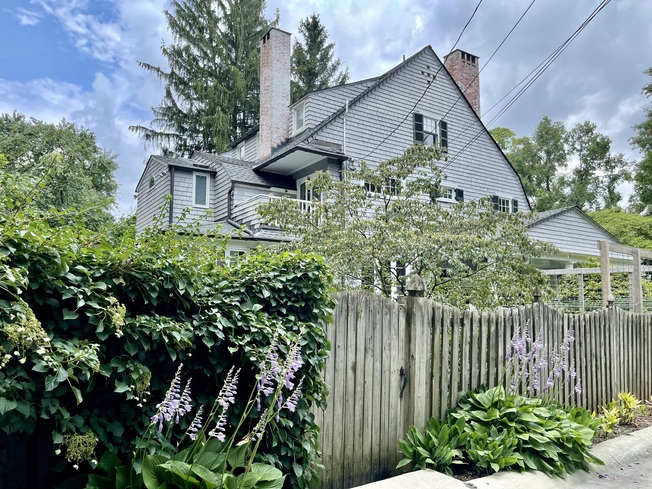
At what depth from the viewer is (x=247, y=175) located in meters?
17.2

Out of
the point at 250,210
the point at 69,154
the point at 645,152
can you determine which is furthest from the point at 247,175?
the point at 645,152

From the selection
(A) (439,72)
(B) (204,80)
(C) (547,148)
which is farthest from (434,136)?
(C) (547,148)

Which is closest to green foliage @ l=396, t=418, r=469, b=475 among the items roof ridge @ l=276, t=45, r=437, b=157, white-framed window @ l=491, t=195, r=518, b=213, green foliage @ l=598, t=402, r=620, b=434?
green foliage @ l=598, t=402, r=620, b=434

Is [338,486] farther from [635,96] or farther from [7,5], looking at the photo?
[635,96]

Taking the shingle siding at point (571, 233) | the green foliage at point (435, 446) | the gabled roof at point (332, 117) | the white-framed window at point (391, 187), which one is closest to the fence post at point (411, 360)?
the green foliage at point (435, 446)

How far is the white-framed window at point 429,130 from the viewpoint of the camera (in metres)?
18.6

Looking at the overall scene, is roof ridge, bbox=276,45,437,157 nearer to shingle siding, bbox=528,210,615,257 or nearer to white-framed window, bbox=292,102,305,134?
white-framed window, bbox=292,102,305,134

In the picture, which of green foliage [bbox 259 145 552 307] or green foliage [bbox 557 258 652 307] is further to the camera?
green foliage [bbox 557 258 652 307]

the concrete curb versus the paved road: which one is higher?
the concrete curb

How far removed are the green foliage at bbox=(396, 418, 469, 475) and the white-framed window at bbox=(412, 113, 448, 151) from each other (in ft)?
51.7

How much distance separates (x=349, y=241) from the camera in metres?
7.38

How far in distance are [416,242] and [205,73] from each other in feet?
79.0

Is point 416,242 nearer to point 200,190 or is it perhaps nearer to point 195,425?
point 195,425

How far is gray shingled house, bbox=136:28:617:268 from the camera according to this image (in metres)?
16.6
